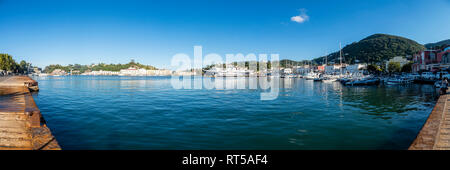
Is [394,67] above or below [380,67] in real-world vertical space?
below

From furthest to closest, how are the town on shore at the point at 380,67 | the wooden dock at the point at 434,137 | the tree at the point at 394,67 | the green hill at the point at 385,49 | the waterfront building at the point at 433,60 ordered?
the green hill at the point at 385,49, the tree at the point at 394,67, the waterfront building at the point at 433,60, the town on shore at the point at 380,67, the wooden dock at the point at 434,137

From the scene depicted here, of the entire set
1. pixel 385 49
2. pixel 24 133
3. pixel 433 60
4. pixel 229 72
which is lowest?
pixel 24 133

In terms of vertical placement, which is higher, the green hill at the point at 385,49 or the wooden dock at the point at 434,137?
the green hill at the point at 385,49

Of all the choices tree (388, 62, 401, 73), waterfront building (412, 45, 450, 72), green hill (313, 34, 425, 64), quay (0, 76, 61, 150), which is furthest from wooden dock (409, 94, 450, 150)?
green hill (313, 34, 425, 64)

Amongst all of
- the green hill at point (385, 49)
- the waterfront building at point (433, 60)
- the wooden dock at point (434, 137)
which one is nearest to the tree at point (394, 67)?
the waterfront building at point (433, 60)

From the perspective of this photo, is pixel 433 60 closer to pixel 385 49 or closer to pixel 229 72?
pixel 229 72

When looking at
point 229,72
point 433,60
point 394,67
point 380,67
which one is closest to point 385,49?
point 380,67

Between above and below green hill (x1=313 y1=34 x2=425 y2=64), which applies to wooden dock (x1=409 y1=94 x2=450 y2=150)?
below

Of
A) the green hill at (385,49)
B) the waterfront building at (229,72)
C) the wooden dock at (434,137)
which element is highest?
the green hill at (385,49)

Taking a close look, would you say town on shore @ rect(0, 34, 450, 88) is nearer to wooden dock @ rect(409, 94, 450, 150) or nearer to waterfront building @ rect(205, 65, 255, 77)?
waterfront building @ rect(205, 65, 255, 77)

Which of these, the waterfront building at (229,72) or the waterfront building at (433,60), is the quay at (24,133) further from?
the waterfront building at (229,72)

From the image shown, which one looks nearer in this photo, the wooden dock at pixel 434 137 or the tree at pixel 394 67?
the wooden dock at pixel 434 137

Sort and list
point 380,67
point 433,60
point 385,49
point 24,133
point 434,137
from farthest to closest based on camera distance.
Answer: point 385,49, point 380,67, point 433,60, point 24,133, point 434,137
